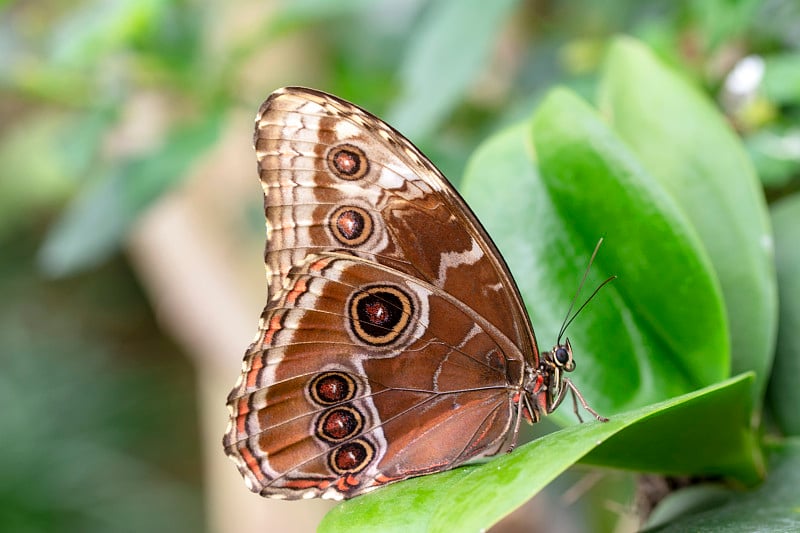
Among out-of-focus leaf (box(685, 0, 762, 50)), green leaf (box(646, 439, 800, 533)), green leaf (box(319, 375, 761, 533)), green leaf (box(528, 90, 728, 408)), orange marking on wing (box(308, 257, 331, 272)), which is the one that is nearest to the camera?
green leaf (box(319, 375, 761, 533))

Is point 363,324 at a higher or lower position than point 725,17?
lower

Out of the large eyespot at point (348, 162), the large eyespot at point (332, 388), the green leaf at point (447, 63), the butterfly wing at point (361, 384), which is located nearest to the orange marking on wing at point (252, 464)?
the butterfly wing at point (361, 384)

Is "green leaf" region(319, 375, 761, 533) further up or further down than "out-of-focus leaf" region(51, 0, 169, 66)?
further down

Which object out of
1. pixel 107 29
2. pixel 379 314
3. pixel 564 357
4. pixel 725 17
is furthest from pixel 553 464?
pixel 107 29

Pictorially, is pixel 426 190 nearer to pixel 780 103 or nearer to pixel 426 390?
pixel 426 390

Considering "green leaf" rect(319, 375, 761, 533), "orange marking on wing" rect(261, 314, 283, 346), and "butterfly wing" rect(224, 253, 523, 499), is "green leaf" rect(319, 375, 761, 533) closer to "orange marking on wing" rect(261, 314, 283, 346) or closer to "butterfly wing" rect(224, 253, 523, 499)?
"butterfly wing" rect(224, 253, 523, 499)

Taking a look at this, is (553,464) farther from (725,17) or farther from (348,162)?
(725,17)

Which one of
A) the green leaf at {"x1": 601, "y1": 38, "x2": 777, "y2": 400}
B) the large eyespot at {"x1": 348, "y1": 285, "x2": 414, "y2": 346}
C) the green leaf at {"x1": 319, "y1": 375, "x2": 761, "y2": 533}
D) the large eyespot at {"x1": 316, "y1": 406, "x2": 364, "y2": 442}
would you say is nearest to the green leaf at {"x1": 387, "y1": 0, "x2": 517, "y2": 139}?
the green leaf at {"x1": 601, "y1": 38, "x2": 777, "y2": 400}

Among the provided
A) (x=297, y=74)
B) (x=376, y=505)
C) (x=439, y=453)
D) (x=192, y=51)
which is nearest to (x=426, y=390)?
(x=439, y=453)
